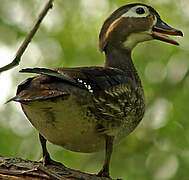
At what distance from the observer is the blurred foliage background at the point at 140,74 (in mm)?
5016

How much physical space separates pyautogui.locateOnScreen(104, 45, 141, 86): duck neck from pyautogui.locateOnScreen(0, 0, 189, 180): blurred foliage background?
1.41m

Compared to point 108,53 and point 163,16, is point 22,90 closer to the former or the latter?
point 108,53

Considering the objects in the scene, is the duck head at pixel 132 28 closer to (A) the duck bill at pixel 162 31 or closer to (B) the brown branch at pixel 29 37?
(A) the duck bill at pixel 162 31

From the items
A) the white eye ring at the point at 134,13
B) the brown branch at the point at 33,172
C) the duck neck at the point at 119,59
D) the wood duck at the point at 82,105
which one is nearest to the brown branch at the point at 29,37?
the wood duck at the point at 82,105

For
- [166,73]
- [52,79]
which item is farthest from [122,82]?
[166,73]

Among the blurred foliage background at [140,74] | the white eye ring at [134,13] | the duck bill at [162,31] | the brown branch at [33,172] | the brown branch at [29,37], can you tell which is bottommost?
the blurred foliage background at [140,74]

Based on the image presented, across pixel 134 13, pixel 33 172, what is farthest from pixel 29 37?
pixel 134 13

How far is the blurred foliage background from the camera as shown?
16.5ft

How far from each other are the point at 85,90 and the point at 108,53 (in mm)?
1070

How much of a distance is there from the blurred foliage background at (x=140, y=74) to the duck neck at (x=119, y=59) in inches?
55.4

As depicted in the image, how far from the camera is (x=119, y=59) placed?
12.5 feet

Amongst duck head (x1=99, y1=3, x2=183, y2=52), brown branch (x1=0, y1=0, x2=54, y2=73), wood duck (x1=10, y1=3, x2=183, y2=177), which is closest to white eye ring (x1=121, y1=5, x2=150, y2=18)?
duck head (x1=99, y1=3, x2=183, y2=52)

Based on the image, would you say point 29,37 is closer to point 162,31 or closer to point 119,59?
point 119,59

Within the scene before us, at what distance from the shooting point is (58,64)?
20.1 ft
